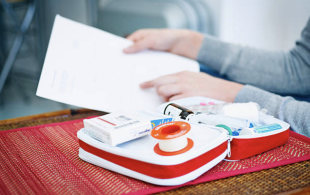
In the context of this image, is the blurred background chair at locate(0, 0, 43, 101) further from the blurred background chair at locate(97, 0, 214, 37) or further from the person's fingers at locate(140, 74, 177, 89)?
the person's fingers at locate(140, 74, 177, 89)

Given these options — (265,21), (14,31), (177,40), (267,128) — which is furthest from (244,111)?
(14,31)

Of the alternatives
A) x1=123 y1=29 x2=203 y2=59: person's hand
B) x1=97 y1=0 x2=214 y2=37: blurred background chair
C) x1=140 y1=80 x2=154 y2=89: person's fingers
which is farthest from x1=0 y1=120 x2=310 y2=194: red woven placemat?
x1=97 y1=0 x2=214 y2=37: blurred background chair

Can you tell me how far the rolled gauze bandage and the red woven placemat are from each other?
0.14 feet

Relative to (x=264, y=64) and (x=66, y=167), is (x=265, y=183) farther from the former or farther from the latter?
(x=264, y=64)

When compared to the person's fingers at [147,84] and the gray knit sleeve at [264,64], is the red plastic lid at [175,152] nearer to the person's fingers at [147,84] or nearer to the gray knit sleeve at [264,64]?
the person's fingers at [147,84]

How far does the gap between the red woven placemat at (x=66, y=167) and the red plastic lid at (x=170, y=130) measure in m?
0.06

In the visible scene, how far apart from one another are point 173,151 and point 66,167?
0.52 feet

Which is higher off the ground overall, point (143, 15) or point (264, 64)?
point (143, 15)

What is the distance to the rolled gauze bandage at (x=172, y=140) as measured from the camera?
338 mm

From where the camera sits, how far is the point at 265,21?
1.49 meters

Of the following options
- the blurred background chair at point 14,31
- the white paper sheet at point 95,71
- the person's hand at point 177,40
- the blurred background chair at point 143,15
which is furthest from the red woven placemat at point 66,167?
the blurred background chair at point 143,15

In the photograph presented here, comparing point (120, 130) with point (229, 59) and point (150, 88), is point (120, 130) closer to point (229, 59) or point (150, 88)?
point (150, 88)

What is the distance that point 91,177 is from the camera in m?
0.38

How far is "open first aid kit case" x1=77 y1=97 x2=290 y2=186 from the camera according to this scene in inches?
13.2
